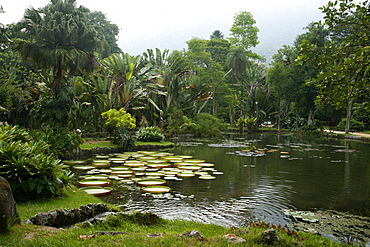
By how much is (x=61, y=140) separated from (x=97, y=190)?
5.44 metres

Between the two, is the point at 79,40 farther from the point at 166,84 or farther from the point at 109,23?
the point at 109,23

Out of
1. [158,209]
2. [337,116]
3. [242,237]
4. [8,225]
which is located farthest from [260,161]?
[337,116]

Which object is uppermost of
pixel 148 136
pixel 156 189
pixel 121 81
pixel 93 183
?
pixel 121 81

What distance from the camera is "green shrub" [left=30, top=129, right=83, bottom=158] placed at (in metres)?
10.7

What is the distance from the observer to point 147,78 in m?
25.0

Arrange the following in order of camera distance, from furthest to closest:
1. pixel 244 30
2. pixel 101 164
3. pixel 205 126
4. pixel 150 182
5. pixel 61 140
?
pixel 244 30
pixel 205 126
pixel 61 140
pixel 101 164
pixel 150 182

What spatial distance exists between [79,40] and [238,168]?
411 inches

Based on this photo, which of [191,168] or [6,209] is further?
[191,168]

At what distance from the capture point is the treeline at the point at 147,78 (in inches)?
205

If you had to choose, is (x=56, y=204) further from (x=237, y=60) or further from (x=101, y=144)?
(x=237, y=60)

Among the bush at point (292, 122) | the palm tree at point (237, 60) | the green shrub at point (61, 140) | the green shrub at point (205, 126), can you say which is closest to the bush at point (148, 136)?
the green shrub at point (61, 140)

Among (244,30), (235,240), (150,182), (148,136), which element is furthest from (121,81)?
(244,30)

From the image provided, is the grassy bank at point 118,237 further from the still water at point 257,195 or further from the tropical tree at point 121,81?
the tropical tree at point 121,81

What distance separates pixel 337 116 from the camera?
133ft
